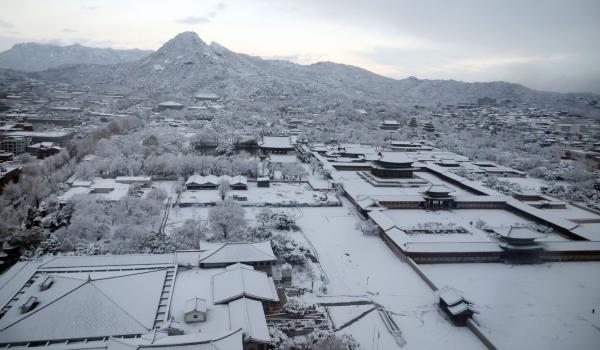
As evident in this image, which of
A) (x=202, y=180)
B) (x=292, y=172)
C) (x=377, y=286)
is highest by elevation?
(x=292, y=172)

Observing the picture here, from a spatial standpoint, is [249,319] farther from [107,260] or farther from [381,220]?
[381,220]

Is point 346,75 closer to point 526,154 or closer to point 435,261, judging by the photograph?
point 526,154

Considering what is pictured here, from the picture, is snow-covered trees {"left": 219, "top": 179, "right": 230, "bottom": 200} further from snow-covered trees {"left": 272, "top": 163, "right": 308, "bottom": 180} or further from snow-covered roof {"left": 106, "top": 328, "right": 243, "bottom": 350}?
snow-covered roof {"left": 106, "top": 328, "right": 243, "bottom": 350}

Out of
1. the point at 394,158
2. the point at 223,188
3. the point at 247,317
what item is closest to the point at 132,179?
the point at 223,188

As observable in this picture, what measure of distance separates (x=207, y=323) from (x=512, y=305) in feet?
37.9

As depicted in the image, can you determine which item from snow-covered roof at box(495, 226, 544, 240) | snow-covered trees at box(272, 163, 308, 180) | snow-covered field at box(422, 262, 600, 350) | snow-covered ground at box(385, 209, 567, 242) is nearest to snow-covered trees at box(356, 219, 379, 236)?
snow-covered ground at box(385, 209, 567, 242)

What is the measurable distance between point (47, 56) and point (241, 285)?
18367 cm

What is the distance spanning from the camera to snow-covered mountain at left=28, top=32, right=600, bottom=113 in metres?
93.8

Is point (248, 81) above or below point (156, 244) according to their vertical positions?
above

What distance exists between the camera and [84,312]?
442 inches

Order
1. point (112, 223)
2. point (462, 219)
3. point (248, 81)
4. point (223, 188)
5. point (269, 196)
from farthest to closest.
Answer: point (248, 81) < point (269, 196) < point (223, 188) < point (462, 219) < point (112, 223)

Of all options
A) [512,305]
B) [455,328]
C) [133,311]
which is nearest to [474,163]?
[512,305]

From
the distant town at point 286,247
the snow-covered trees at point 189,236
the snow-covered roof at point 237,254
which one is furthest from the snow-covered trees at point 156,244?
the snow-covered roof at point 237,254

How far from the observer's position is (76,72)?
116 metres
